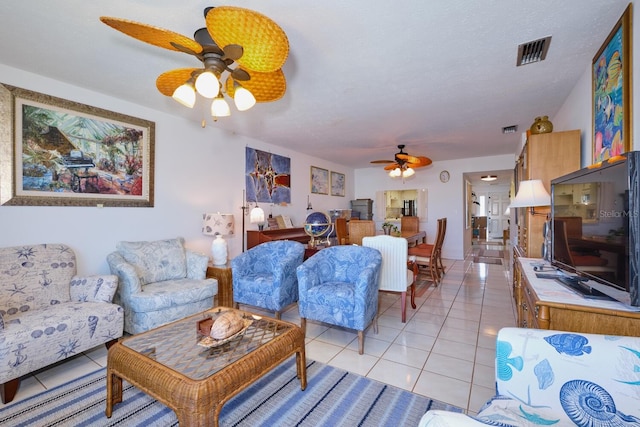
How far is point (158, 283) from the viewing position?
9.85 ft

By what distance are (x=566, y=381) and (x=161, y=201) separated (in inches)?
152

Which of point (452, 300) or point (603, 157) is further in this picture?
point (452, 300)

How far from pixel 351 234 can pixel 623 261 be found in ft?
10.8

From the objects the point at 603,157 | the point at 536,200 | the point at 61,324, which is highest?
the point at 603,157

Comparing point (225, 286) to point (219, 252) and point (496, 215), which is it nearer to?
point (219, 252)

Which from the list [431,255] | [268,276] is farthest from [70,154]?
[431,255]

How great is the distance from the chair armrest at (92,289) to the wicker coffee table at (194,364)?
1.00 metres

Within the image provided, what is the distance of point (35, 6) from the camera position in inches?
67.6

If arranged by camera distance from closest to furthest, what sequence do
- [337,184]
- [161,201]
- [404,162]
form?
1. [161,201]
2. [404,162]
3. [337,184]

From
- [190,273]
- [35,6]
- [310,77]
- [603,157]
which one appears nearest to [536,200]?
[603,157]

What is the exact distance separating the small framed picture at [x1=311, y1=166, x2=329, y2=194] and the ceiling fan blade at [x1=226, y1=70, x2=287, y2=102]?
4.12 m

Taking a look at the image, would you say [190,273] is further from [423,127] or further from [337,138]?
[423,127]

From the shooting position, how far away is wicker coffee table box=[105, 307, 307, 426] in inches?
50.5

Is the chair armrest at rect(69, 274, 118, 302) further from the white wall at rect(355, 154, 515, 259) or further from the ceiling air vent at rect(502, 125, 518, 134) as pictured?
the white wall at rect(355, 154, 515, 259)
